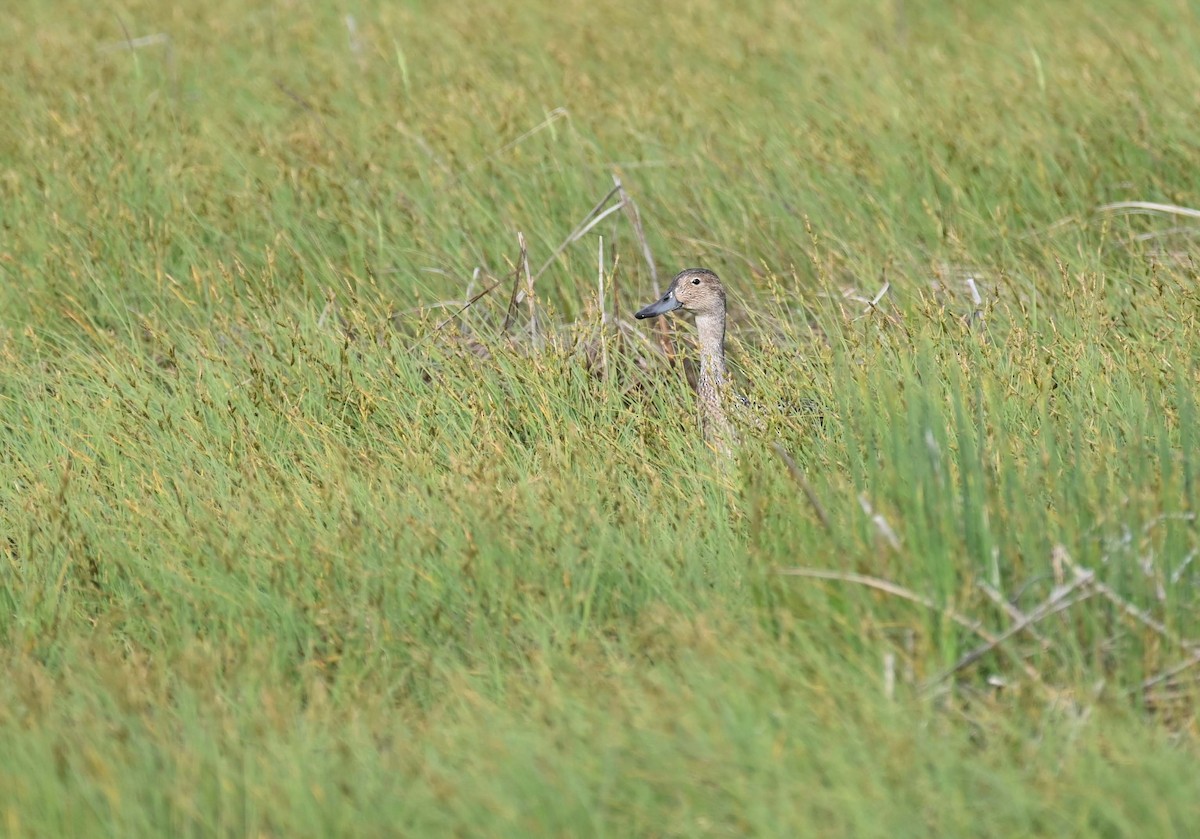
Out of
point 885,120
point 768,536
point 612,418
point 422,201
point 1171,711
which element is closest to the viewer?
point 1171,711

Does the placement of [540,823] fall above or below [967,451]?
below

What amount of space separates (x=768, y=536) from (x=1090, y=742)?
3.22 ft

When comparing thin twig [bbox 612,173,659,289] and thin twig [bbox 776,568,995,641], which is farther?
thin twig [bbox 612,173,659,289]

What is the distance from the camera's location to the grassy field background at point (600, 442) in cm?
306

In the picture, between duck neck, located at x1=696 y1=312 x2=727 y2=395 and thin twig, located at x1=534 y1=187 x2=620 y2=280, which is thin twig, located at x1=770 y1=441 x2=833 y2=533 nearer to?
duck neck, located at x1=696 y1=312 x2=727 y2=395

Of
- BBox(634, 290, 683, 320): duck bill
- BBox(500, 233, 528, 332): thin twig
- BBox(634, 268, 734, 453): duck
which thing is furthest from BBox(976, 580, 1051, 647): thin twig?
BBox(500, 233, 528, 332): thin twig

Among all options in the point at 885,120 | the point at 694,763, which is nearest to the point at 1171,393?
the point at 694,763

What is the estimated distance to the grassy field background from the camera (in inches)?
121

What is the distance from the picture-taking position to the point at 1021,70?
7.36m

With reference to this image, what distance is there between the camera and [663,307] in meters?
5.52

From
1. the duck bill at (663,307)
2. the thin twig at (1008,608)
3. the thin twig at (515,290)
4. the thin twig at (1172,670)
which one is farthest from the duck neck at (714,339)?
the thin twig at (1172,670)

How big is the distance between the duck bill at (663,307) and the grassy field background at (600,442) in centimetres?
13

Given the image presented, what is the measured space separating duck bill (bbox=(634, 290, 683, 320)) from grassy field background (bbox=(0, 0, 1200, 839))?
0.13 meters

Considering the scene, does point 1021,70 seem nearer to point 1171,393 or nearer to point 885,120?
point 885,120
